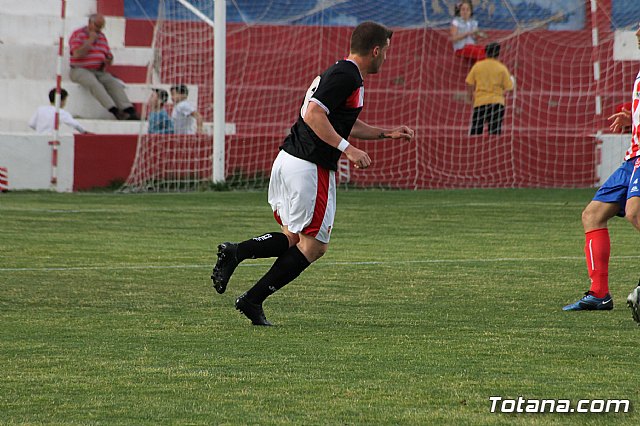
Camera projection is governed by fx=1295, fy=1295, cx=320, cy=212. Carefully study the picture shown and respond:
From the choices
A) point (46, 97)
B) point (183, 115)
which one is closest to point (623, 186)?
point (183, 115)

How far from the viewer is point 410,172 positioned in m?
20.8

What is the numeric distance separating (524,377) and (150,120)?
1547 centimetres

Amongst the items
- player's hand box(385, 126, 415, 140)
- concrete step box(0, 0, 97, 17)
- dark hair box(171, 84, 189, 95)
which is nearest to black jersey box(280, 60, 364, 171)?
player's hand box(385, 126, 415, 140)

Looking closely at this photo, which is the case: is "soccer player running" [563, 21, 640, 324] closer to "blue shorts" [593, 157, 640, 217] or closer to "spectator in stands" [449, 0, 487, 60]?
"blue shorts" [593, 157, 640, 217]

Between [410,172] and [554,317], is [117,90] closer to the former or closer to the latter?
[410,172]

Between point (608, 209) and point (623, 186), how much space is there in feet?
0.69

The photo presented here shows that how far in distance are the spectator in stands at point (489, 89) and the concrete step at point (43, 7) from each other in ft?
22.7

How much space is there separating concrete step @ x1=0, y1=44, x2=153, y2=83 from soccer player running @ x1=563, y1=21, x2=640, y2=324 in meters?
15.5

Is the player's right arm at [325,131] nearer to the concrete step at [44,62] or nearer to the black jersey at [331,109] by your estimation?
the black jersey at [331,109]

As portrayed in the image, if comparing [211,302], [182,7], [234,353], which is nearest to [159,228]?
[211,302]

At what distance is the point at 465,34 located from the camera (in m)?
23.5

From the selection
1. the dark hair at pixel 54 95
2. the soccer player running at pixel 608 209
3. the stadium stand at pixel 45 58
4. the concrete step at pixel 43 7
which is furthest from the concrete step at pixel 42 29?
the soccer player running at pixel 608 209

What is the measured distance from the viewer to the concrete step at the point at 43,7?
2308 centimetres

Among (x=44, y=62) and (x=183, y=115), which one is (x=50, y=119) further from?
(x=44, y=62)
